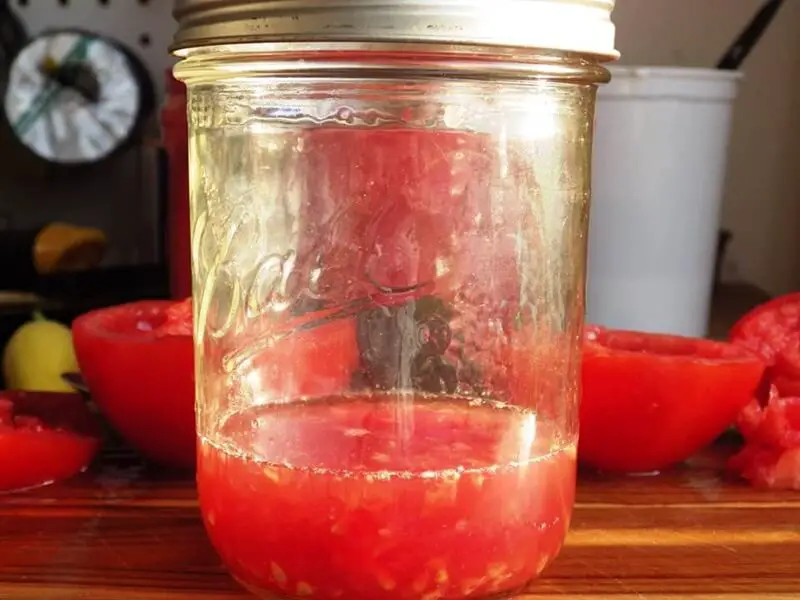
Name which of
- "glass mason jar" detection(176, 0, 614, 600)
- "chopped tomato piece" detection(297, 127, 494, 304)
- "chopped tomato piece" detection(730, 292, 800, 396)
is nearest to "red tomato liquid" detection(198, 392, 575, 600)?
"glass mason jar" detection(176, 0, 614, 600)

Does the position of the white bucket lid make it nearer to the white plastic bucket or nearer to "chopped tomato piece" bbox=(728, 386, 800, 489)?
the white plastic bucket

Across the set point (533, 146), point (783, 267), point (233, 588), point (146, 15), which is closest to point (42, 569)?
point (233, 588)

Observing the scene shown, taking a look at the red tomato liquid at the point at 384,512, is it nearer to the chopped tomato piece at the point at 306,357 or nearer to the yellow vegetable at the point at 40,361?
the chopped tomato piece at the point at 306,357

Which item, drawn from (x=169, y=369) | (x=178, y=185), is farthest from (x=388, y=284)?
(x=178, y=185)

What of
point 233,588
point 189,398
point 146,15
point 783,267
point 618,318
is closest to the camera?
point 233,588

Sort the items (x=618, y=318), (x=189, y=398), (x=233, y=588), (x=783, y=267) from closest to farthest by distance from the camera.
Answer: (x=233, y=588) → (x=189, y=398) → (x=618, y=318) → (x=783, y=267)

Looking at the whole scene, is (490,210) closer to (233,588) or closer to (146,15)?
(233,588)
